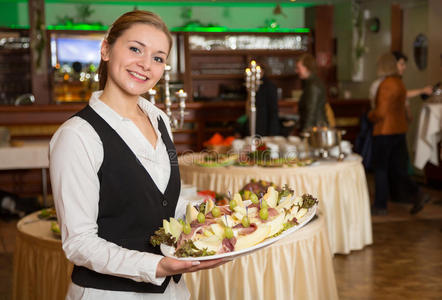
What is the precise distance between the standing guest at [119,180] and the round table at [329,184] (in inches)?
108

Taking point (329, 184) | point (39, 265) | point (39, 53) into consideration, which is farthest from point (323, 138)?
point (39, 53)

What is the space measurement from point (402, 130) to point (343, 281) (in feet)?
7.72

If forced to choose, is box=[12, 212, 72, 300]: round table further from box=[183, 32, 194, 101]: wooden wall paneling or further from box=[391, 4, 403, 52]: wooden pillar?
box=[391, 4, 403, 52]: wooden pillar

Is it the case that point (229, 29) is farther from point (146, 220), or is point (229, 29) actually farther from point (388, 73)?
point (146, 220)

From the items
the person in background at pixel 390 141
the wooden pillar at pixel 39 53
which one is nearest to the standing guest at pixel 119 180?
the person in background at pixel 390 141

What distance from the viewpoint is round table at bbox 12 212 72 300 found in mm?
2445

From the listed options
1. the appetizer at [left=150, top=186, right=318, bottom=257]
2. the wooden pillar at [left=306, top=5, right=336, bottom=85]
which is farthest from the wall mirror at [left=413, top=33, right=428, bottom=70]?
the appetizer at [left=150, top=186, right=318, bottom=257]

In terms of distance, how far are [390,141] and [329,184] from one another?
1803 mm

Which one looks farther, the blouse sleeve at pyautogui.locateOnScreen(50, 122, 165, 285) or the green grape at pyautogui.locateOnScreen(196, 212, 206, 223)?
the green grape at pyautogui.locateOnScreen(196, 212, 206, 223)

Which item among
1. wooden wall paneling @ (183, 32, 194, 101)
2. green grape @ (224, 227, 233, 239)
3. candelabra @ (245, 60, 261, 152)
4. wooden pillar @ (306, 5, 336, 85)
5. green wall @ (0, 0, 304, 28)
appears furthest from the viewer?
wooden pillar @ (306, 5, 336, 85)

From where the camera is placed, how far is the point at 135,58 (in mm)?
1459

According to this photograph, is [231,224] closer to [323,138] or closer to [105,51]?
[105,51]

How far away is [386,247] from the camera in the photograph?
16.2 ft

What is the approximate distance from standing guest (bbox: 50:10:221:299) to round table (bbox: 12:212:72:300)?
0.98 metres
